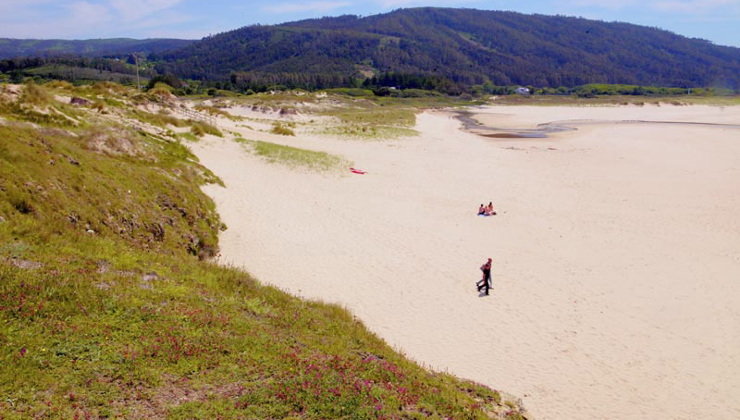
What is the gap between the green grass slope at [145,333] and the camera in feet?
17.6

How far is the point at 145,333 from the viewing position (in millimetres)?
6410

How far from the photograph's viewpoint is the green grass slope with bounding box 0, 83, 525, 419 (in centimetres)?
536

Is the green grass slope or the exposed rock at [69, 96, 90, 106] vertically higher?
the exposed rock at [69, 96, 90, 106]

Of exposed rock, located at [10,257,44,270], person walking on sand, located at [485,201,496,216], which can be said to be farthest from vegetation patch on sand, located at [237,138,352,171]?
exposed rock, located at [10,257,44,270]

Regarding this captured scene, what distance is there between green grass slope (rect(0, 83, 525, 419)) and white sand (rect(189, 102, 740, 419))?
8.08 feet

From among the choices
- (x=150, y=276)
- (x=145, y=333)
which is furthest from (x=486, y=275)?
(x=145, y=333)

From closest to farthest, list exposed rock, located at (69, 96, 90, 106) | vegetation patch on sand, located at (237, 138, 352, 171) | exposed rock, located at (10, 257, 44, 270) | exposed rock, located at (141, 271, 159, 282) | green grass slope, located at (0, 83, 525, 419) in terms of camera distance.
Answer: green grass slope, located at (0, 83, 525, 419) < exposed rock, located at (10, 257, 44, 270) < exposed rock, located at (141, 271, 159, 282) < vegetation patch on sand, located at (237, 138, 352, 171) < exposed rock, located at (69, 96, 90, 106)

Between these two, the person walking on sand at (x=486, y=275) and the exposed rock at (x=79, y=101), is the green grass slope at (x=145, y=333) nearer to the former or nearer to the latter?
the person walking on sand at (x=486, y=275)

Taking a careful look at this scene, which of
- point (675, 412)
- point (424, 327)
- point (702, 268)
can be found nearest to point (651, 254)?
point (702, 268)

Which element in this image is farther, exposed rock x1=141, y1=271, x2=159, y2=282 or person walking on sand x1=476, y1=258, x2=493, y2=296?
person walking on sand x1=476, y1=258, x2=493, y2=296

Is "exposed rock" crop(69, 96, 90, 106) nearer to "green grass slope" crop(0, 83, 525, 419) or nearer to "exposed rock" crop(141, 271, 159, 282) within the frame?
"green grass slope" crop(0, 83, 525, 419)

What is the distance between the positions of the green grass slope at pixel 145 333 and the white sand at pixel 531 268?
2463mm

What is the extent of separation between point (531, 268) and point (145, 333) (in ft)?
37.6

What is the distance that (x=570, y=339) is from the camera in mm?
10414
